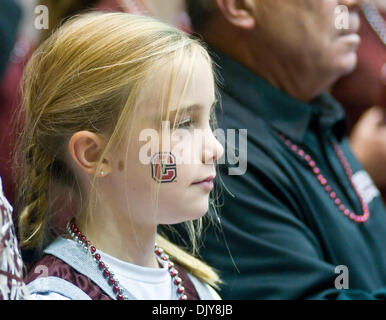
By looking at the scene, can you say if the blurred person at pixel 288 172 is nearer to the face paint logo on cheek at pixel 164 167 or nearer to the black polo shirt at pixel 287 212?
the black polo shirt at pixel 287 212

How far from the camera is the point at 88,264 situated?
70 cm

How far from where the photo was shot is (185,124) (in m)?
0.70

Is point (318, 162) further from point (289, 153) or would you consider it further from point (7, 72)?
point (7, 72)

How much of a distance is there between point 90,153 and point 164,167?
8cm

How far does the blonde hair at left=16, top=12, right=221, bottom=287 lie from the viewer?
68 centimetres

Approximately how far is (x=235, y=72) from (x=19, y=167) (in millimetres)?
321

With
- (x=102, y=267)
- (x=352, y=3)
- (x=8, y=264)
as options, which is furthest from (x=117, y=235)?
(x=352, y=3)

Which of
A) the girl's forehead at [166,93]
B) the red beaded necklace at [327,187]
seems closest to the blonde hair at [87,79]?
the girl's forehead at [166,93]

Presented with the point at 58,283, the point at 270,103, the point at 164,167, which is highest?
the point at 270,103

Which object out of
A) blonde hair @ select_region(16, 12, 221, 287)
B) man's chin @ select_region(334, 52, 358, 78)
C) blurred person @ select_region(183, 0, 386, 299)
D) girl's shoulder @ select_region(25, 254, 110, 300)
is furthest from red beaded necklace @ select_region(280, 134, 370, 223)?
girl's shoulder @ select_region(25, 254, 110, 300)

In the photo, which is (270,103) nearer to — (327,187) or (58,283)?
(327,187)

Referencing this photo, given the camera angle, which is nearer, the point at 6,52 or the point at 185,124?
the point at 185,124

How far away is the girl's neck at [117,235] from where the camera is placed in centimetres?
72

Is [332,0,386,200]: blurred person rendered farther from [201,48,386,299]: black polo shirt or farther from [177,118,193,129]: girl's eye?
[177,118,193,129]: girl's eye
